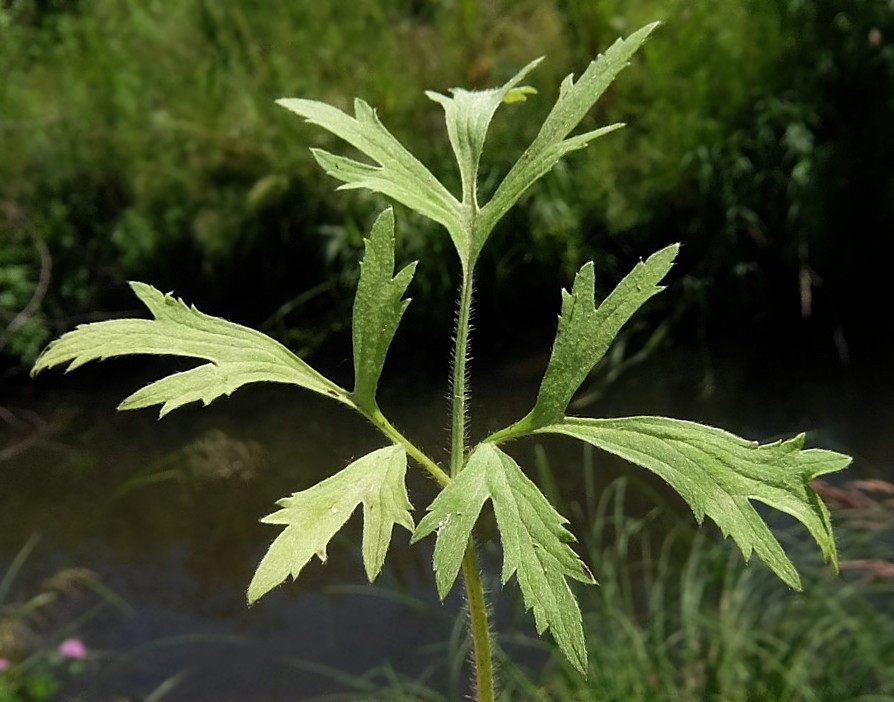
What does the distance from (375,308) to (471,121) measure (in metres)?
0.14

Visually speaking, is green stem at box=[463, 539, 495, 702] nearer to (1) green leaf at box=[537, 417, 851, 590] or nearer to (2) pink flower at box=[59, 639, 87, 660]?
(1) green leaf at box=[537, 417, 851, 590]

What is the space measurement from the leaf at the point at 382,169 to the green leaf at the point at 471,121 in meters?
0.01

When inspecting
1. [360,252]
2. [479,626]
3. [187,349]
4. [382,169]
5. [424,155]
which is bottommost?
[479,626]

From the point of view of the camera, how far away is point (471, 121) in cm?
46

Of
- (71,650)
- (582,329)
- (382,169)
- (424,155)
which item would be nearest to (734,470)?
(582,329)

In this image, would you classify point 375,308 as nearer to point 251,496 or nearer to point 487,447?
point 487,447

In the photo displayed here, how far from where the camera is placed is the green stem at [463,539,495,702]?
31 centimetres

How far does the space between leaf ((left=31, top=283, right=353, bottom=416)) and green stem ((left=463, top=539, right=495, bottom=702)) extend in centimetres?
9

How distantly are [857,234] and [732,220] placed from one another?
1.03 feet

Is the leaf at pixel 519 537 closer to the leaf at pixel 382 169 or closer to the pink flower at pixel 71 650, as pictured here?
the leaf at pixel 382 169

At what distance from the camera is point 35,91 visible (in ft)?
8.90

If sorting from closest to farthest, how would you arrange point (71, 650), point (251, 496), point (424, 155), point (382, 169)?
1. point (382, 169)
2. point (71, 650)
3. point (251, 496)
4. point (424, 155)

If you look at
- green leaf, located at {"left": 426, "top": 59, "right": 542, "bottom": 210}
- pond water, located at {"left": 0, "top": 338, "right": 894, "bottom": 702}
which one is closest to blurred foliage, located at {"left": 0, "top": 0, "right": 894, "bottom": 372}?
pond water, located at {"left": 0, "top": 338, "right": 894, "bottom": 702}

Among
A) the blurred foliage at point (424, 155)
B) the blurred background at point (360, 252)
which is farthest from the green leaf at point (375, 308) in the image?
the blurred foliage at point (424, 155)
